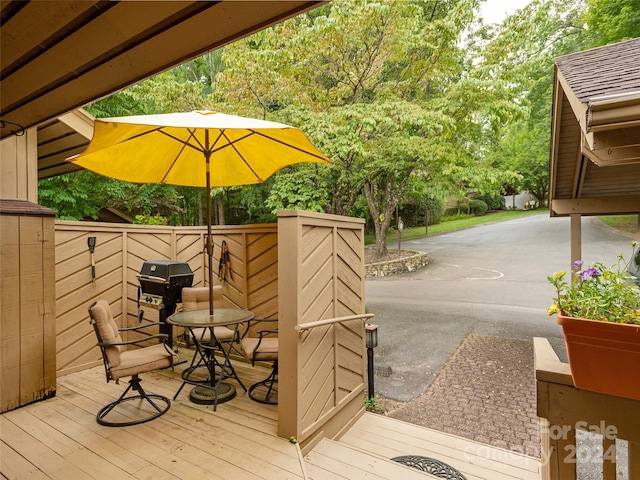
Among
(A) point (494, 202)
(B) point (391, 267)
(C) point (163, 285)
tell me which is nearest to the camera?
(C) point (163, 285)

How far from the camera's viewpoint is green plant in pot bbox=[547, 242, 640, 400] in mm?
1194

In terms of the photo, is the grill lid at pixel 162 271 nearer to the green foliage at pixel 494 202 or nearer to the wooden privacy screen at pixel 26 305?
the wooden privacy screen at pixel 26 305

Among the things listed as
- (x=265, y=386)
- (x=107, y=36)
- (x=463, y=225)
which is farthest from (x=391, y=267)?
(x=463, y=225)

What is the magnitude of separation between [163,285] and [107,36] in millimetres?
2778

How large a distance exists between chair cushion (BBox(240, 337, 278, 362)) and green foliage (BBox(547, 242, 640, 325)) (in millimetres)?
2218

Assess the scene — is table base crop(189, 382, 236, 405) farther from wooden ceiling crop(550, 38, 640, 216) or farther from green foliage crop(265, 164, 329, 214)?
green foliage crop(265, 164, 329, 214)

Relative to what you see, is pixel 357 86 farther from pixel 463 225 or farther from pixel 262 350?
pixel 463 225

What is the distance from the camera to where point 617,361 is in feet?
4.00

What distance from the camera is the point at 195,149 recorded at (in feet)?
11.1

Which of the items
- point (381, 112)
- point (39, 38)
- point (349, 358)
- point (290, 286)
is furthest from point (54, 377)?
point (381, 112)

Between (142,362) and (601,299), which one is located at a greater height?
(601,299)

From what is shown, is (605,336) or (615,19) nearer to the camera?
(605,336)

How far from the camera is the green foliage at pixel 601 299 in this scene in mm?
1237

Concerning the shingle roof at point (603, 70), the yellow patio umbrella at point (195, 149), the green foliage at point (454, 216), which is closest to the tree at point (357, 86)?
the shingle roof at point (603, 70)
